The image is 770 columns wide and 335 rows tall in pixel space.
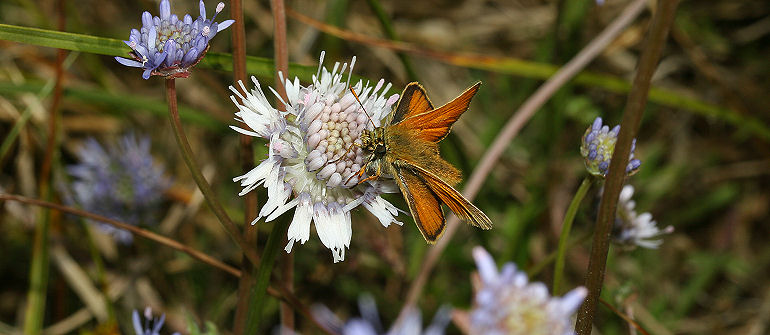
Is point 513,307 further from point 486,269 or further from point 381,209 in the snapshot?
point 381,209

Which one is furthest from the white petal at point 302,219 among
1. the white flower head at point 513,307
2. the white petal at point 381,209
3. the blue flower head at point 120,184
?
the blue flower head at point 120,184

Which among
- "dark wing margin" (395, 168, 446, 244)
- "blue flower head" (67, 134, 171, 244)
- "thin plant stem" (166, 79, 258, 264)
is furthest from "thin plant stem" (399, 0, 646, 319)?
"blue flower head" (67, 134, 171, 244)

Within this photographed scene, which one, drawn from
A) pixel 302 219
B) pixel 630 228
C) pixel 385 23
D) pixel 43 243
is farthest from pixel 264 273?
pixel 43 243

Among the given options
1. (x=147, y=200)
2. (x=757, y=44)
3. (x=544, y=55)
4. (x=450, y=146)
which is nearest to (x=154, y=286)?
(x=147, y=200)

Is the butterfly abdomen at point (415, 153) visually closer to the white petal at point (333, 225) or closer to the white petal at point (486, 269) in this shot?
the white petal at point (333, 225)

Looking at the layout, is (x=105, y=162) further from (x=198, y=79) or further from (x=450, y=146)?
(x=450, y=146)

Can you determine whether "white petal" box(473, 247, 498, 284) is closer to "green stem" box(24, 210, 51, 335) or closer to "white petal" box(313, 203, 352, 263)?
"white petal" box(313, 203, 352, 263)
